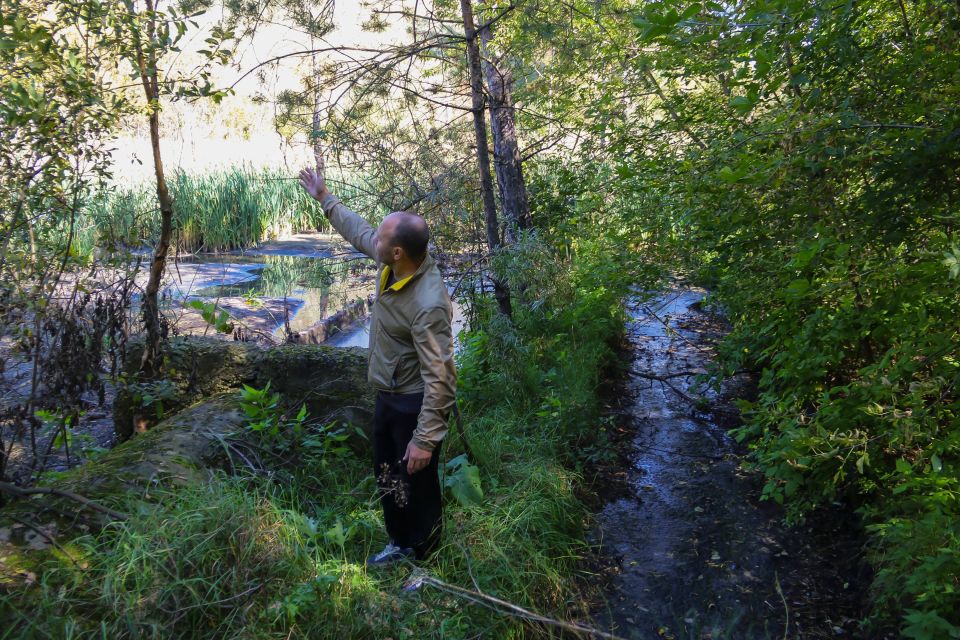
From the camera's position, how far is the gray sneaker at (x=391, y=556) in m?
3.60

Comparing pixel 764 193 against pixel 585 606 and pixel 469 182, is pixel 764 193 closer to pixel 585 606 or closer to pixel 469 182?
pixel 585 606

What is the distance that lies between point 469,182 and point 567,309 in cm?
153

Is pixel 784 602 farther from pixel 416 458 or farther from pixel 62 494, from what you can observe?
pixel 62 494

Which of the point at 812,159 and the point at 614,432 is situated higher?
the point at 812,159

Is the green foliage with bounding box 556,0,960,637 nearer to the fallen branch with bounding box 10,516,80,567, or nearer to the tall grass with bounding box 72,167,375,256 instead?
the fallen branch with bounding box 10,516,80,567

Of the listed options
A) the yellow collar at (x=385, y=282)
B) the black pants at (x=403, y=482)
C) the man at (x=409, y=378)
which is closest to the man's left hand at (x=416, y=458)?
the man at (x=409, y=378)

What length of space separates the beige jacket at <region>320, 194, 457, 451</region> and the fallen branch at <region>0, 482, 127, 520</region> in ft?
4.17

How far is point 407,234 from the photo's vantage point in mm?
3322

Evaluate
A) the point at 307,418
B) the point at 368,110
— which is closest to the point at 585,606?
the point at 307,418

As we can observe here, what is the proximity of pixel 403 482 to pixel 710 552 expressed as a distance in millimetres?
2186

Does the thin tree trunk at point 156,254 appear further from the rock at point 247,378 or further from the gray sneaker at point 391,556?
the gray sneaker at point 391,556

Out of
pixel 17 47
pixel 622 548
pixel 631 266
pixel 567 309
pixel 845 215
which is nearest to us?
pixel 17 47

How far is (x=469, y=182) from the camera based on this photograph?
6.71 m

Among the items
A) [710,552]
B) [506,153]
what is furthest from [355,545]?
[506,153]
